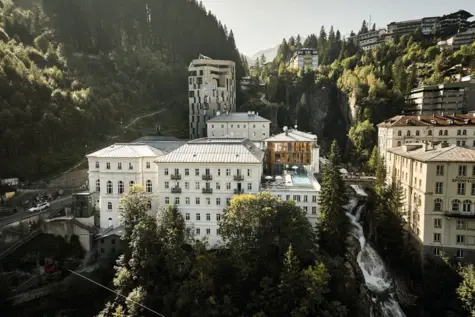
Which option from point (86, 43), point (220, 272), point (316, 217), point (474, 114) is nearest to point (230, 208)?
point (220, 272)

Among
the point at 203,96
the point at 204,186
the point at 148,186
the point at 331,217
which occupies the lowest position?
the point at 331,217

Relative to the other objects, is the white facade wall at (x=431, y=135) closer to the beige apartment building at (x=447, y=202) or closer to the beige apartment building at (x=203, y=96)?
the beige apartment building at (x=447, y=202)

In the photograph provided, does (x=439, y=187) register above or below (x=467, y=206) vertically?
above

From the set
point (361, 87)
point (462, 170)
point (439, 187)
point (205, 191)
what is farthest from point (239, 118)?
point (462, 170)

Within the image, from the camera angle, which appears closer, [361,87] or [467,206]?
[467,206]

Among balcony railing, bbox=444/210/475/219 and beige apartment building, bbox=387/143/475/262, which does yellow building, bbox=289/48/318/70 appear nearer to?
beige apartment building, bbox=387/143/475/262

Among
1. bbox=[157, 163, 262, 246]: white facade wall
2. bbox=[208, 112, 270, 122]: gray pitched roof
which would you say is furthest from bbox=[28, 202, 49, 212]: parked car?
bbox=[208, 112, 270, 122]: gray pitched roof

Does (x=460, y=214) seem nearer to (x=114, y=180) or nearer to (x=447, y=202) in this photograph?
(x=447, y=202)

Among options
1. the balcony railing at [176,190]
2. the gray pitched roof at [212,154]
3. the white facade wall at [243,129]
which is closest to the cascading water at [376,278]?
the gray pitched roof at [212,154]
